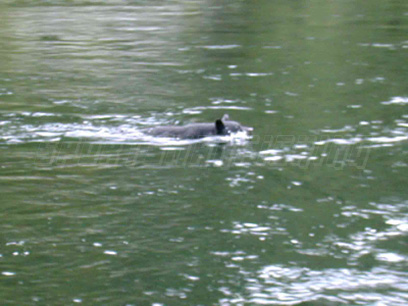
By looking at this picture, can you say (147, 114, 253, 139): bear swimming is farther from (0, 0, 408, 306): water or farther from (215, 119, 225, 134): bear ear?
(0, 0, 408, 306): water

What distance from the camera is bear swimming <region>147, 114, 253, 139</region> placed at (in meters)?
12.2

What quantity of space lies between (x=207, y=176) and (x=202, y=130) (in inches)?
65.5

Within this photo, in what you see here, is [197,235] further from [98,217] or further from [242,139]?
[242,139]

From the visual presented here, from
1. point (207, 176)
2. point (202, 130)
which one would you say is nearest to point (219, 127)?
point (202, 130)

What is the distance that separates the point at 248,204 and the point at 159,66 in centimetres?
945

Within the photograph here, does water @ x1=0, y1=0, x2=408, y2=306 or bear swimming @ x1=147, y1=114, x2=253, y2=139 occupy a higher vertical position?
bear swimming @ x1=147, y1=114, x2=253, y2=139

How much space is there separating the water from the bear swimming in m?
0.14

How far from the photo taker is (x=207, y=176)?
→ 35.3 ft

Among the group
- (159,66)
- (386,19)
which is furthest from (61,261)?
(386,19)

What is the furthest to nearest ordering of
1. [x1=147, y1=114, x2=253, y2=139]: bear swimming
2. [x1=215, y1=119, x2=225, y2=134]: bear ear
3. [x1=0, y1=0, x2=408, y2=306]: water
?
1. [x1=147, y1=114, x2=253, y2=139]: bear swimming
2. [x1=215, y1=119, x2=225, y2=134]: bear ear
3. [x1=0, y1=0, x2=408, y2=306]: water

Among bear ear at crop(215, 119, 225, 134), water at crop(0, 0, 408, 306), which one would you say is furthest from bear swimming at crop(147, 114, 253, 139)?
water at crop(0, 0, 408, 306)

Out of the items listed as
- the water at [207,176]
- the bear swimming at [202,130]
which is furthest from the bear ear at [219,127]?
the water at [207,176]

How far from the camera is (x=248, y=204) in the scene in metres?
9.63

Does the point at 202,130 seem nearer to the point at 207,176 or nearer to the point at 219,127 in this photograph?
the point at 219,127
